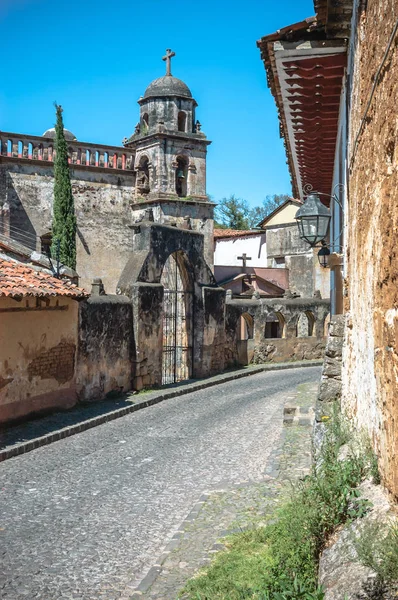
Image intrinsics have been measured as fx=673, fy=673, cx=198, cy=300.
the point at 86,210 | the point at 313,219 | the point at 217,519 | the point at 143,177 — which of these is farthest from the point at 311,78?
the point at 143,177

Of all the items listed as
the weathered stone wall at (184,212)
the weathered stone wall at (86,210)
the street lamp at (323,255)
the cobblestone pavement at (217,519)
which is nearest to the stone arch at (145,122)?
the weathered stone wall at (86,210)

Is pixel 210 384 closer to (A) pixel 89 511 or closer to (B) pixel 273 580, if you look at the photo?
(A) pixel 89 511

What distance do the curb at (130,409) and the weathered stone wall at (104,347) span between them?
97cm

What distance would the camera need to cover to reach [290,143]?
12.3m

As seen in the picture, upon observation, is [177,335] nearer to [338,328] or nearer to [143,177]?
[338,328]

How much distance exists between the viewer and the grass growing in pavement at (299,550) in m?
4.37

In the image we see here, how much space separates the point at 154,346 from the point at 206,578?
12937mm

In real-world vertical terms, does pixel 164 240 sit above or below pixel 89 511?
above

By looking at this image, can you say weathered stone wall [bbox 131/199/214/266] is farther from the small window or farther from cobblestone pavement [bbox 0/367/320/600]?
cobblestone pavement [bbox 0/367/320/600]

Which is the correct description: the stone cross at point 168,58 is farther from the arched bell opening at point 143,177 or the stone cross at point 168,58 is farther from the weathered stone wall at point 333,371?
the weathered stone wall at point 333,371

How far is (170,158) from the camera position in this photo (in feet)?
104

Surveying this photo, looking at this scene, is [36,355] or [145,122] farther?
[145,122]

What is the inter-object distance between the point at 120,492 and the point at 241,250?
36057mm

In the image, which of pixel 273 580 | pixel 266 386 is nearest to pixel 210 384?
pixel 266 386
